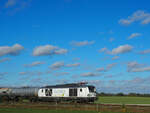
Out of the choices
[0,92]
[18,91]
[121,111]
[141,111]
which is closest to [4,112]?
[121,111]

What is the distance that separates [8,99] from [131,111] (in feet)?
134

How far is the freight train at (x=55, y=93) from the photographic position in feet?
156

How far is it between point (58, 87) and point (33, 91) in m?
8.81

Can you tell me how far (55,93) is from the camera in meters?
53.0

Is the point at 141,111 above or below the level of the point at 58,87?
below

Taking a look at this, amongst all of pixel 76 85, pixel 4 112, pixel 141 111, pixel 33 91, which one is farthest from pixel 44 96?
pixel 141 111

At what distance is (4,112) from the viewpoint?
32906 mm

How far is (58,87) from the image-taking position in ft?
174

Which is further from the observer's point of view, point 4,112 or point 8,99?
point 8,99

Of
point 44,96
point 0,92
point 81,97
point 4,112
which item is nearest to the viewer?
point 4,112

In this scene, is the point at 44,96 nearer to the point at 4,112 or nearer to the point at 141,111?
the point at 4,112

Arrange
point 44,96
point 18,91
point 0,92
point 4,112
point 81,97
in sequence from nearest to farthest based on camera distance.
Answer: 1. point 4,112
2. point 81,97
3. point 44,96
4. point 18,91
5. point 0,92

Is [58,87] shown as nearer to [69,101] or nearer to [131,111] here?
[69,101]

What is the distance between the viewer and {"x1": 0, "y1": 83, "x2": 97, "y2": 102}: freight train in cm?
4762
